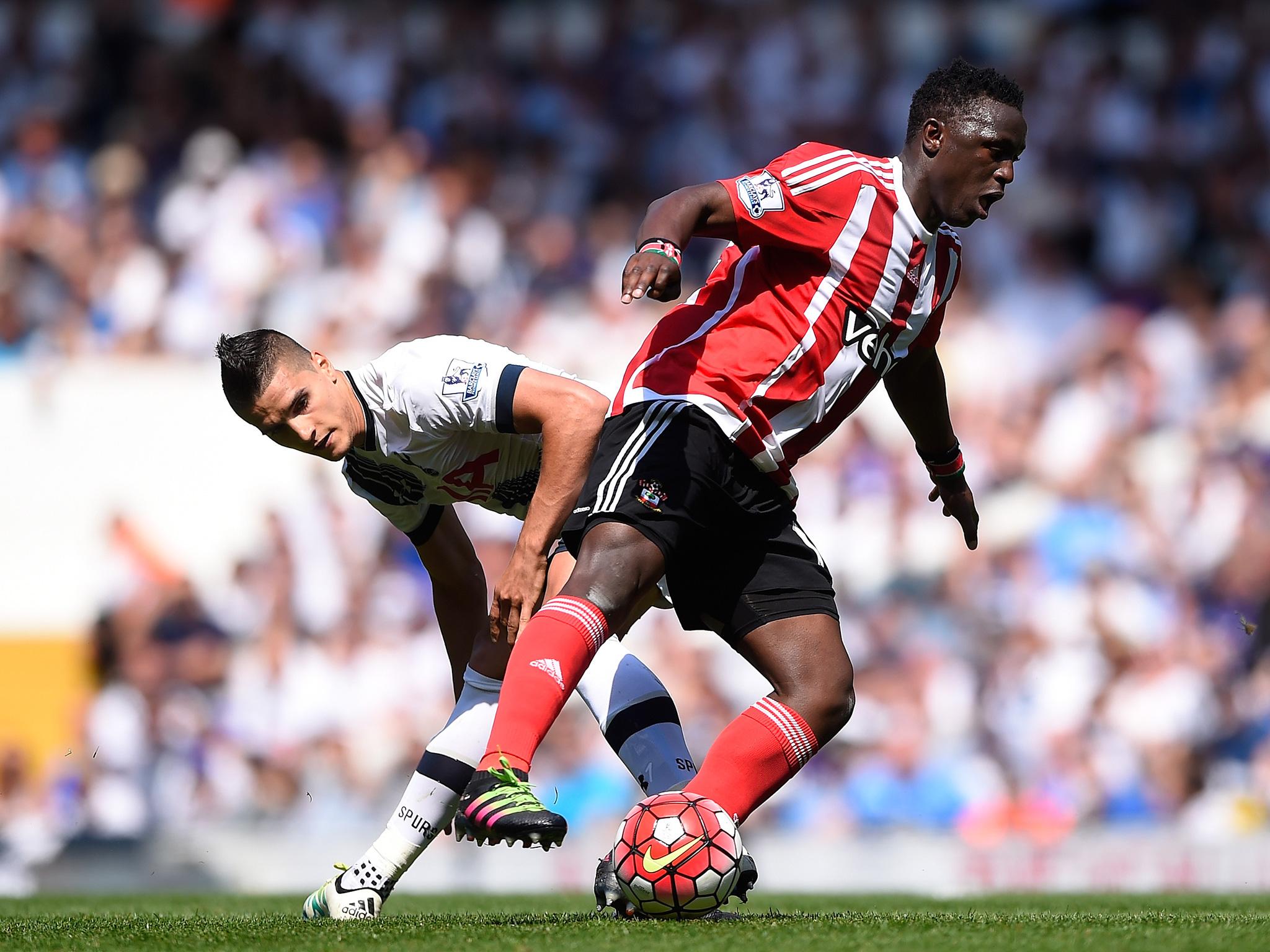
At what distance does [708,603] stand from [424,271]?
7.02m

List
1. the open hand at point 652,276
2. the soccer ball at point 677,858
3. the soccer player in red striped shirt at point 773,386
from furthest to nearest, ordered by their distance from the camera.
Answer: the soccer player in red striped shirt at point 773,386, the soccer ball at point 677,858, the open hand at point 652,276

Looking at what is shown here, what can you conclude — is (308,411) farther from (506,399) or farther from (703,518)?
(703,518)

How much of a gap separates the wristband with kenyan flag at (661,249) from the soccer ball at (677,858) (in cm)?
140

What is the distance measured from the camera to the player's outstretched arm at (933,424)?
199 inches

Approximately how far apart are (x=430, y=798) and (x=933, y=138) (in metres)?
2.50

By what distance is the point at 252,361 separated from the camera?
15.1ft

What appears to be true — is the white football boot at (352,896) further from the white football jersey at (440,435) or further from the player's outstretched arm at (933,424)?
the player's outstretched arm at (933,424)

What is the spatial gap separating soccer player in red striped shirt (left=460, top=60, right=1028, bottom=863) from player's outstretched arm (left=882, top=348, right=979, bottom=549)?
11.8 inches

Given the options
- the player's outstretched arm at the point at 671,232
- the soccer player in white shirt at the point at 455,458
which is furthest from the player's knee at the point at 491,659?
the player's outstretched arm at the point at 671,232

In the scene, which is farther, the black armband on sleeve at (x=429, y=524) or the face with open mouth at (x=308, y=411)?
the black armband on sleeve at (x=429, y=524)

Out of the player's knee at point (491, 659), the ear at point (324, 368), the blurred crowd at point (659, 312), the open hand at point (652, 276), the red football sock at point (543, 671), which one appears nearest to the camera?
the open hand at point (652, 276)

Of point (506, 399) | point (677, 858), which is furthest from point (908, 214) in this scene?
point (677, 858)

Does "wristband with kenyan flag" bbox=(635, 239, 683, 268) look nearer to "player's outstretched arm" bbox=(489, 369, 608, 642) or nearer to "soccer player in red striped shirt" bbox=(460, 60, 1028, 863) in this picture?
"soccer player in red striped shirt" bbox=(460, 60, 1028, 863)

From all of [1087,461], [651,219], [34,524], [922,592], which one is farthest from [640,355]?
[34,524]
